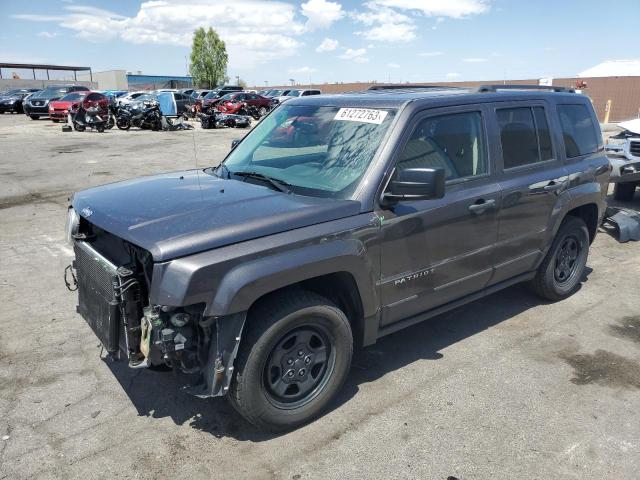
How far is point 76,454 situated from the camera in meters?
2.90

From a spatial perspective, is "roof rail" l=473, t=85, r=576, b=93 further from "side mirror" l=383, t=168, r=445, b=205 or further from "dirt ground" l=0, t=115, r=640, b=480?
"dirt ground" l=0, t=115, r=640, b=480

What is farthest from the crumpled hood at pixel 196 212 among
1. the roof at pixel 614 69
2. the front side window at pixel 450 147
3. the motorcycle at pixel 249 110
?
the roof at pixel 614 69

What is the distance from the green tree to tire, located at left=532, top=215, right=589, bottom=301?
7506cm

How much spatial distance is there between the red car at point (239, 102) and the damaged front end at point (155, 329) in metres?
28.1

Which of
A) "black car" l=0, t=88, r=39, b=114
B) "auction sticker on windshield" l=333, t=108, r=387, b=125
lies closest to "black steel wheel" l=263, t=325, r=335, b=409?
"auction sticker on windshield" l=333, t=108, r=387, b=125

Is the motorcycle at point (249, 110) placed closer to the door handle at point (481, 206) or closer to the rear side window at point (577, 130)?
the rear side window at point (577, 130)

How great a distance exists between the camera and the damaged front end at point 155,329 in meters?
2.68

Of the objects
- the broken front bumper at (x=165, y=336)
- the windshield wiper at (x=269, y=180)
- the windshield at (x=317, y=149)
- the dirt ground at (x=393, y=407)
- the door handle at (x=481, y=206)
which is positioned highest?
the windshield at (x=317, y=149)

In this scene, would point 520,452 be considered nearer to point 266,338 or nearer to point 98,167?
point 266,338

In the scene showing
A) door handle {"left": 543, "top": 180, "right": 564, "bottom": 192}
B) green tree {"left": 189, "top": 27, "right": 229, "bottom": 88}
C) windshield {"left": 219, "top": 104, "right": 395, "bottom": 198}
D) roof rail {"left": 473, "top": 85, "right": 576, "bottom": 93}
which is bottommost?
door handle {"left": 543, "top": 180, "right": 564, "bottom": 192}

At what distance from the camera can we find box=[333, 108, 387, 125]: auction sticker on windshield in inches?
138

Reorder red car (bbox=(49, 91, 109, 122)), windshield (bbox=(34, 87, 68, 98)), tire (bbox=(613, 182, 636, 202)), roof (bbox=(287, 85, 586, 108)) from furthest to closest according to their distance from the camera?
windshield (bbox=(34, 87, 68, 98))
red car (bbox=(49, 91, 109, 122))
tire (bbox=(613, 182, 636, 202))
roof (bbox=(287, 85, 586, 108))

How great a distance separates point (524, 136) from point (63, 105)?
90.7ft

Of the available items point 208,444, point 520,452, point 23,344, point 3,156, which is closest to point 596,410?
point 520,452
